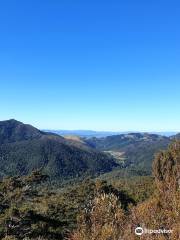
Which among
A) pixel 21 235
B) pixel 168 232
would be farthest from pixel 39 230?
pixel 168 232

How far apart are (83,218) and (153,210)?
5.12 meters

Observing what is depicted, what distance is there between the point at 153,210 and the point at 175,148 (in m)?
88.7

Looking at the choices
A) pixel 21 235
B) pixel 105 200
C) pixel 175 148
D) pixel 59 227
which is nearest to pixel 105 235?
pixel 105 200

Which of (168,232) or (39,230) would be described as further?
(39,230)

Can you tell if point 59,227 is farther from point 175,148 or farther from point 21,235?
point 175,148

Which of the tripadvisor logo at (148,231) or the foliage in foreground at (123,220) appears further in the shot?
the foliage in foreground at (123,220)

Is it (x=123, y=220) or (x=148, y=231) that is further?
(x=123, y=220)

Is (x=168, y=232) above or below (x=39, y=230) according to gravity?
above

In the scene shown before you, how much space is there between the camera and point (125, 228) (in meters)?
26.7

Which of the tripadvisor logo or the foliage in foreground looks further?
the foliage in foreground

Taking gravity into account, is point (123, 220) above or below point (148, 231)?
above

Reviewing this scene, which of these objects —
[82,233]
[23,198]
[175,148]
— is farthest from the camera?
[175,148]

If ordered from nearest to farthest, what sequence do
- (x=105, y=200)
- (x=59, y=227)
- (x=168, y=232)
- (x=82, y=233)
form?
1. (x=168, y=232)
2. (x=82, y=233)
3. (x=105, y=200)
4. (x=59, y=227)

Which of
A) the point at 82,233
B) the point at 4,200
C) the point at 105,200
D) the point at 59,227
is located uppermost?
the point at 105,200
